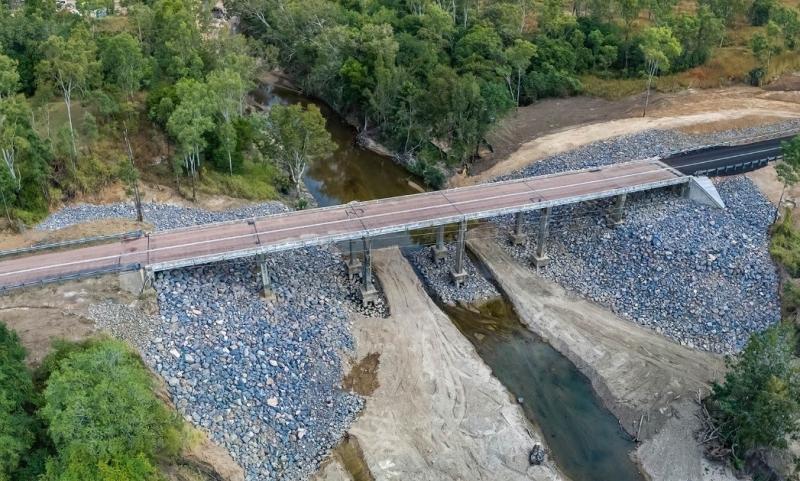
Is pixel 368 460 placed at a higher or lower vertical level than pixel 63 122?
lower

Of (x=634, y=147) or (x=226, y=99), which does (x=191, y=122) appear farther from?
(x=634, y=147)

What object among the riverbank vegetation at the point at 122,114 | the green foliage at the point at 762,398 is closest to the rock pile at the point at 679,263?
the green foliage at the point at 762,398

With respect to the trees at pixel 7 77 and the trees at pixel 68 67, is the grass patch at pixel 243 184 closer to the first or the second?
the trees at pixel 68 67

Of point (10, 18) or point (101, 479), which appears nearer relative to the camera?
point (101, 479)

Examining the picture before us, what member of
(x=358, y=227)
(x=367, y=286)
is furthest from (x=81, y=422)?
(x=367, y=286)

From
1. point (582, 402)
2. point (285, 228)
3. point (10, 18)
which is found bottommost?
point (582, 402)

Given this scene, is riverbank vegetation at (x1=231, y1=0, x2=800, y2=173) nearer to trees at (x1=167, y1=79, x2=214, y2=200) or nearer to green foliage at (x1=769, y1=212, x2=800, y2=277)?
trees at (x1=167, y1=79, x2=214, y2=200)

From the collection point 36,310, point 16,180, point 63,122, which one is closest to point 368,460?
point 36,310

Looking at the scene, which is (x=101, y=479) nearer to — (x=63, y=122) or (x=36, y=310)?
(x=36, y=310)
